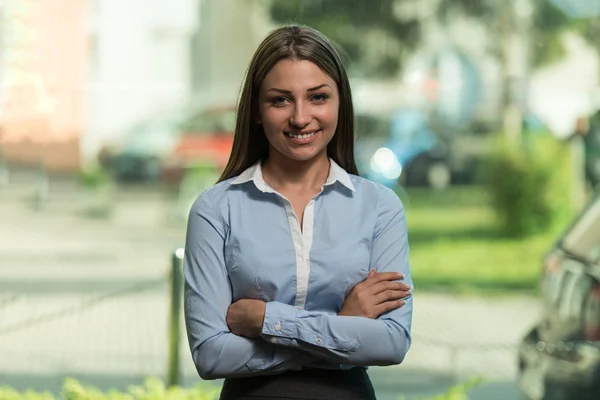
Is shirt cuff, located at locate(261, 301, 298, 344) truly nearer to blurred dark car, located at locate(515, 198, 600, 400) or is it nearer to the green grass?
blurred dark car, located at locate(515, 198, 600, 400)

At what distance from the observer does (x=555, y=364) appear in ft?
13.3

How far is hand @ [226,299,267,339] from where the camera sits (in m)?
1.95

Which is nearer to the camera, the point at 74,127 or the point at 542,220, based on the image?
the point at 542,220

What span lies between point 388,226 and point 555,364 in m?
2.20

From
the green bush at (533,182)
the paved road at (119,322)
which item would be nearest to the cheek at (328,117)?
the paved road at (119,322)

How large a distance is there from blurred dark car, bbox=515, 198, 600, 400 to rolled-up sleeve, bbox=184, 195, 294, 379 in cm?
212

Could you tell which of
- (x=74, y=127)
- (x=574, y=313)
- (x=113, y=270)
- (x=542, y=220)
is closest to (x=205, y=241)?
(x=574, y=313)

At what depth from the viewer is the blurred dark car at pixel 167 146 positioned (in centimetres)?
1462

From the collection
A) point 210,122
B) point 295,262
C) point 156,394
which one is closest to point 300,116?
point 295,262

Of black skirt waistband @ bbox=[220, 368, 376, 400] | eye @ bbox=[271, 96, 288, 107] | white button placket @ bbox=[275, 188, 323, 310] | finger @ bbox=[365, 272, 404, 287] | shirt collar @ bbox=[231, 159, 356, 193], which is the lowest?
black skirt waistband @ bbox=[220, 368, 376, 400]

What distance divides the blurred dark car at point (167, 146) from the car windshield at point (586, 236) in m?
10.4

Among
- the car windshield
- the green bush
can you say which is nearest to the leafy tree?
the green bush

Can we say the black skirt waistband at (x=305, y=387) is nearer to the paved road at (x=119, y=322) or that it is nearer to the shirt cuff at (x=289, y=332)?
the shirt cuff at (x=289, y=332)

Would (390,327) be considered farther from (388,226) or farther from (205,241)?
(205,241)
